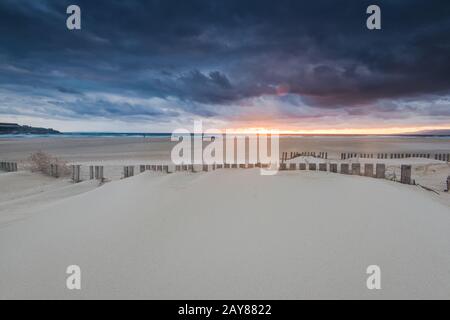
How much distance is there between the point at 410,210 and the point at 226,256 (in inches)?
107

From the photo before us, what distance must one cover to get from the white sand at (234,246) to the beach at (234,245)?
1 cm

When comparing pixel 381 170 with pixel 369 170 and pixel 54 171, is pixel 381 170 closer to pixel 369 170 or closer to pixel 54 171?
pixel 369 170

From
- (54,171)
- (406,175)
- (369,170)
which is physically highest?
(369,170)

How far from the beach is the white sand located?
Answer: 12mm

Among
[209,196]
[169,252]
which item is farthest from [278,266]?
[209,196]

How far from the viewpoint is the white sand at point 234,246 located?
7.14 feet

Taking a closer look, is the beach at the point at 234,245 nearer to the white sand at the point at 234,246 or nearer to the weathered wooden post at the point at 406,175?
the white sand at the point at 234,246

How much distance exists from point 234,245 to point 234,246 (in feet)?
0.06

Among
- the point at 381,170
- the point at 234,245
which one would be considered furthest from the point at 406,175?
the point at 234,245

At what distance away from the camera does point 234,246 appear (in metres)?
2.74

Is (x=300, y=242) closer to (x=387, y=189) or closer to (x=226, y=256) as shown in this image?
(x=226, y=256)

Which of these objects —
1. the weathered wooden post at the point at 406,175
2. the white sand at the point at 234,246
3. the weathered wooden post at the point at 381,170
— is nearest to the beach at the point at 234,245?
the white sand at the point at 234,246

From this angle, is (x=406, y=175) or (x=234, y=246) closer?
(x=234, y=246)

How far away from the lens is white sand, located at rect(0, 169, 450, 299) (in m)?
2.18
